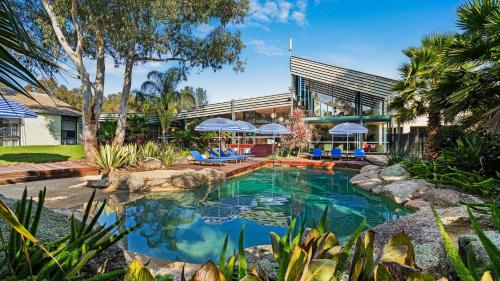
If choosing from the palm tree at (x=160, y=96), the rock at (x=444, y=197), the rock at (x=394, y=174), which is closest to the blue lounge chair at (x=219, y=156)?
the rock at (x=394, y=174)

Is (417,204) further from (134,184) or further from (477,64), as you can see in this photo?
(134,184)

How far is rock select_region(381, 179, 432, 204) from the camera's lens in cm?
865

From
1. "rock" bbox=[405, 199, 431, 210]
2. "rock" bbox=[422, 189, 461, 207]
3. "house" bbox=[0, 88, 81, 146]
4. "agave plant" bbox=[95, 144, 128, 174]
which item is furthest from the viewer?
"house" bbox=[0, 88, 81, 146]

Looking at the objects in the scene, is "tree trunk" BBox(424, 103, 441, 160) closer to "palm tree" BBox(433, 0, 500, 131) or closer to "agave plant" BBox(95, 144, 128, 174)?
"palm tree" BBox(433, 0, 500, 131)

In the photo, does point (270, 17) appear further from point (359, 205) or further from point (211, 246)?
point (211, 246)

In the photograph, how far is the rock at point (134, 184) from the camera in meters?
9.72

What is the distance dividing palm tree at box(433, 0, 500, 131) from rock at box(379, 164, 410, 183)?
3.52 m

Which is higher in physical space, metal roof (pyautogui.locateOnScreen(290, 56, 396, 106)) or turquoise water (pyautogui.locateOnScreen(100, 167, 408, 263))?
metal roof (pyautogui.locateOnScreen(290, 56, 396, 106))

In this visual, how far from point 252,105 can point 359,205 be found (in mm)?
18601

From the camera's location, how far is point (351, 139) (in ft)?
85.0

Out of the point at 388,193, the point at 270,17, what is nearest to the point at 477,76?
the point at 388,193

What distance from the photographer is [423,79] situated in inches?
516

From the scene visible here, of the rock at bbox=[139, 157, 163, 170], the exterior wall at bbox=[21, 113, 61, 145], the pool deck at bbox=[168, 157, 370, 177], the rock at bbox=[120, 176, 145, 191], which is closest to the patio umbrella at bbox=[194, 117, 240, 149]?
the pool deck at bbox=[168, 157, 370, 177]

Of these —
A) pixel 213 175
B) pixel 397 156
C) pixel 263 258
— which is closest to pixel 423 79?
pixel 397 156
